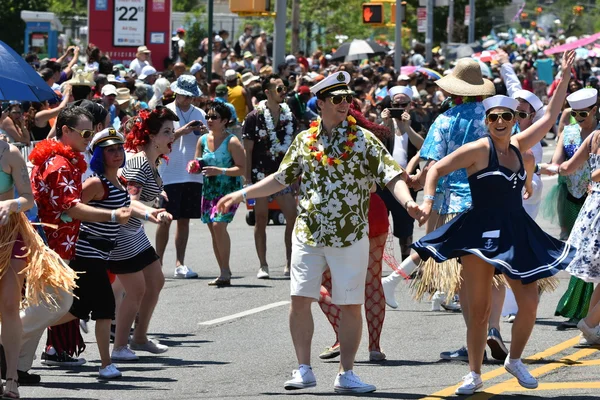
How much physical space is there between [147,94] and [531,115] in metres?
10.1

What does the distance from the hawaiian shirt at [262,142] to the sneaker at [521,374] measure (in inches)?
257

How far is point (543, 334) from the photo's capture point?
33.7ft

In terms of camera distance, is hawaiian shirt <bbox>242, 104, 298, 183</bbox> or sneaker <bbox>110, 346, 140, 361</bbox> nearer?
sneaker <bbox>110, 346, 140, 361</bbox>

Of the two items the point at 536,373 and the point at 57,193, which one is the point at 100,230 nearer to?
the point at 57,193

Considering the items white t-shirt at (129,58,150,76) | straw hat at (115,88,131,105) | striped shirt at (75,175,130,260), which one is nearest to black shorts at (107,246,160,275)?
striped shirt at (75,175,130,260)

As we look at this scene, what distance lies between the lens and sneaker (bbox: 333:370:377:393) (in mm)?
7973

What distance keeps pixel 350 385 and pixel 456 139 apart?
7.94 feet

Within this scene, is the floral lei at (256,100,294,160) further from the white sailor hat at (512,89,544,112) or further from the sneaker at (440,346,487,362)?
the sneaker at (440,346,487,362)

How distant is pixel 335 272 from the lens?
8.06 metres

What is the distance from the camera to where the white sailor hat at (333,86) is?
26.5 ft

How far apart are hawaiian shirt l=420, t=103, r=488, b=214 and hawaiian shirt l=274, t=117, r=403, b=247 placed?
5.02 ft

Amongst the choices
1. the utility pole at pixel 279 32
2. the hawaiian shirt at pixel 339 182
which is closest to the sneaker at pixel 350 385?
the hawaiian shirt at pixel 339 182

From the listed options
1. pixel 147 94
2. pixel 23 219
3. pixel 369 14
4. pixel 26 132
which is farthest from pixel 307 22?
pixel 23 219

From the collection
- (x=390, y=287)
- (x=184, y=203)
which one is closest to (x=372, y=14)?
(x=184, y=203)
